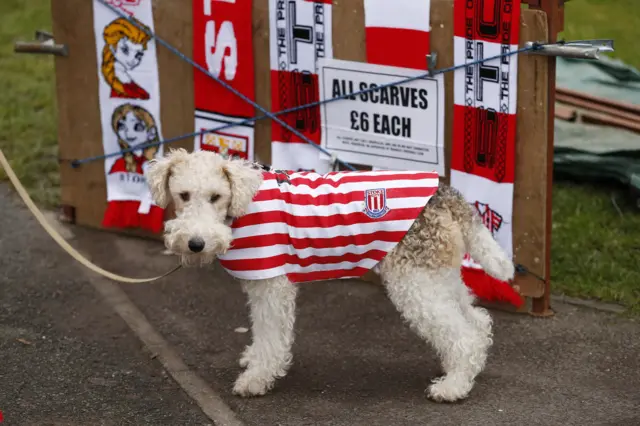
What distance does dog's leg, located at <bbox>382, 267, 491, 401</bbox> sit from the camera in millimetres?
5488

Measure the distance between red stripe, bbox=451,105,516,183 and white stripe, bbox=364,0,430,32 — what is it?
2.03 feet

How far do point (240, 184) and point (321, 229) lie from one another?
548mm

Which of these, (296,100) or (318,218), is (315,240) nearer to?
(318,218)

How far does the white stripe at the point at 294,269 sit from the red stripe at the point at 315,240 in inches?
5.5

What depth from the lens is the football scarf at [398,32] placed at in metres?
6.61

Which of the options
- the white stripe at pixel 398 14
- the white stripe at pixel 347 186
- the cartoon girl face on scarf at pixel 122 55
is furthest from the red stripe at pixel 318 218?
the cartoon girl face on scarf at pixel 122 55

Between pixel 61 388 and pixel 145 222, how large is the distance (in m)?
2.39

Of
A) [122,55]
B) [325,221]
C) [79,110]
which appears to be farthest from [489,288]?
[79,110]

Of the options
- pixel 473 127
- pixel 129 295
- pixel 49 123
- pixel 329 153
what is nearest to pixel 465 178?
pixel 473 127

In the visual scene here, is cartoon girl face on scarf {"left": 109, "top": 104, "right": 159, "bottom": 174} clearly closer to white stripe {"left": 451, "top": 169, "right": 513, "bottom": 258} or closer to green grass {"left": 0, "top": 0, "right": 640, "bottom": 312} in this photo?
green grass {"left": 0, "top": 0, "right": 640, "bottom": 312}

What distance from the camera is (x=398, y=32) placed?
22.0 feet

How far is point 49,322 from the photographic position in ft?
22.7

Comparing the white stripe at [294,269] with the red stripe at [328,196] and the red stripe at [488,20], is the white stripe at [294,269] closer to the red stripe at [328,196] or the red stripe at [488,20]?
the red stripe at [328,196]

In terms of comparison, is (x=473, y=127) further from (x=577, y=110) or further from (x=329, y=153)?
(x=577, y=110)
